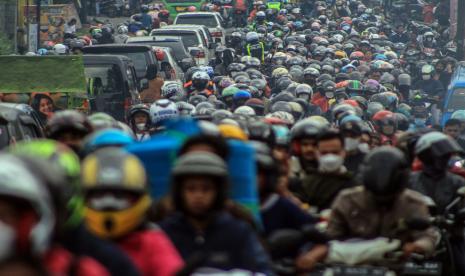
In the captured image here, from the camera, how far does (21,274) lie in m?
4.36

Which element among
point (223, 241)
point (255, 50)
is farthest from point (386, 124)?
point (255, 50)

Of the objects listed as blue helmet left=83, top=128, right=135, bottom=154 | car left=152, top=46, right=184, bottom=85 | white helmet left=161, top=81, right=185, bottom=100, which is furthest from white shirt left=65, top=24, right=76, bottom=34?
blue helmet left=83, top=128, right=135, bottom=154

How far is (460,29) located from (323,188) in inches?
1496

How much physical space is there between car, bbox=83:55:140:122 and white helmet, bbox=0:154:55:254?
2043cm

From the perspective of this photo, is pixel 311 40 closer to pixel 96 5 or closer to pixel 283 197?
pixel 96 5

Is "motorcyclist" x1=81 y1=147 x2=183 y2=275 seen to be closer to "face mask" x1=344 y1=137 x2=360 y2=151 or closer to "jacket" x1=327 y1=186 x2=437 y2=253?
"jacket" x1=327 y1=186 x2=437 y2=253

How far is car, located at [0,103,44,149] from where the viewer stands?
1351cm

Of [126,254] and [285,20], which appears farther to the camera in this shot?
[285,20]

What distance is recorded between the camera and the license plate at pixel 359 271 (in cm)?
858

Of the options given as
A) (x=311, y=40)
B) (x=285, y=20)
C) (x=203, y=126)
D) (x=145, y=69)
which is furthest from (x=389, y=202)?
(x=285, y=20)

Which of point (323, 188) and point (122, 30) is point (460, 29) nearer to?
point (122, 30)

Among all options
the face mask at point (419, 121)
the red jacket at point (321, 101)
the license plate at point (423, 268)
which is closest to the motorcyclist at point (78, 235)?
the license plate at point (423, 268)

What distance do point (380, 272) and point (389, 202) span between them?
74 cm

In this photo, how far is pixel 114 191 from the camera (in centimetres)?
605
